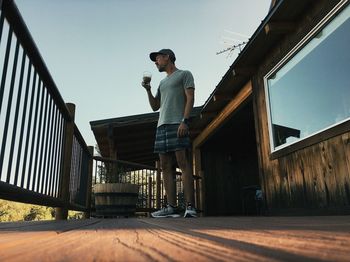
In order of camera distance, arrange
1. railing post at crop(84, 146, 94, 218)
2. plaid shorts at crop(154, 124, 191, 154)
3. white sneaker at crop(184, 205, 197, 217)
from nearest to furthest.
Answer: white sneaker at crop(184, 205, 197, 217) → plaid shorts at crop(154, 124, 191, 154) → railing post at crop(84, 146, 94, 218)

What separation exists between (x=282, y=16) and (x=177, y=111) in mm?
1423

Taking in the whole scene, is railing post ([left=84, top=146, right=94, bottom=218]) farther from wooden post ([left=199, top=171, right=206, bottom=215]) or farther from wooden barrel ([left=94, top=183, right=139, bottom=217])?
wooden post ([left=199, top=171, right=206, bottom=215])

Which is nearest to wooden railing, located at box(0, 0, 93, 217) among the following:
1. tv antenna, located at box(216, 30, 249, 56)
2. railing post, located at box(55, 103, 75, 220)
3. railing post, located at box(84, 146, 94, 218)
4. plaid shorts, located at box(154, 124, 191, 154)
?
railing post, located at box(55, 103, 75, 220)

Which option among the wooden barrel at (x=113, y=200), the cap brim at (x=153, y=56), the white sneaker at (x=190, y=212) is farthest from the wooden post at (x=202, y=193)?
the white sneaker at (x=190, y=212)

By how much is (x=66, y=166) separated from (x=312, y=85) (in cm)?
260

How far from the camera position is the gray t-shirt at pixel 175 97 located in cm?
366

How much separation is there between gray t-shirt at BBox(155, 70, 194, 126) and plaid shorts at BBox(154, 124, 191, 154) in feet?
Result: 0.21

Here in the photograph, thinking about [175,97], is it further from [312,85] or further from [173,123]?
[312,85]

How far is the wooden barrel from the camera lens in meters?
4.84

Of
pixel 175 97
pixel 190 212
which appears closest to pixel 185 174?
pixel 190 212

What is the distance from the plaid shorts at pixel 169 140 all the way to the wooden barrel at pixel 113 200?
1527 millimetres

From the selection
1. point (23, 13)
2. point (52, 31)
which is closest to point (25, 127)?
point (23, 13)

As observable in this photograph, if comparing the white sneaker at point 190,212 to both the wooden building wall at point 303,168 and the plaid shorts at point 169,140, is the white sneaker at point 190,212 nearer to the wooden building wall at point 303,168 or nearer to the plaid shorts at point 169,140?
the plaid shorts at point 169,140

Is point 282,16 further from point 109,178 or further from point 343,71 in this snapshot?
point 109,178
